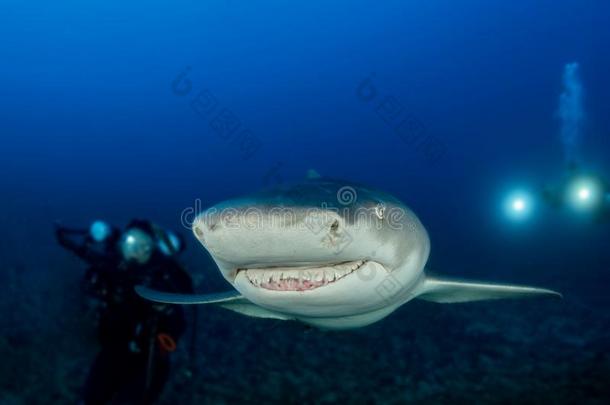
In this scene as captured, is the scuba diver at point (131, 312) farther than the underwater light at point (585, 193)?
No

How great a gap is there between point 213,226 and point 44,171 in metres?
147

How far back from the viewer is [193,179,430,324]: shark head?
75.2 inches

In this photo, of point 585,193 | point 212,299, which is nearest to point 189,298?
point 212,299

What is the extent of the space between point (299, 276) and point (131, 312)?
13.7ft

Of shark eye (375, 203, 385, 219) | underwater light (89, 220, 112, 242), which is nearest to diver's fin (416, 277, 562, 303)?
shark eye (375, 203, 385, 219)

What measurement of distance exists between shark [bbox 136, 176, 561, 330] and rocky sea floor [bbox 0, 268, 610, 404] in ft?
9.38

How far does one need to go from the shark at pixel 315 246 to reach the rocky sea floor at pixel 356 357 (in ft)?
9.38

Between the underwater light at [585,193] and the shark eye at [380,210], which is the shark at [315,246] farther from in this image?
the underwater light at [585,193]

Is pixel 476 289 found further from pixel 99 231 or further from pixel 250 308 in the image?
pixel 99 231

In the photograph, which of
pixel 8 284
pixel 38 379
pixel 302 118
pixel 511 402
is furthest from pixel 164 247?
pixel 302 118

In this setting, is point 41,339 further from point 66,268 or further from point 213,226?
point 213,226

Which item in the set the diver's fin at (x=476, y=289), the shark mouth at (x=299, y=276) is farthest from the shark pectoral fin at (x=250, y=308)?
the shark mouth at (x=299, y=276)

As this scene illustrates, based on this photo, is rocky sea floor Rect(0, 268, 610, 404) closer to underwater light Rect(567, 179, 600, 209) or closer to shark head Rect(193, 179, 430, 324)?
shark head Rect(193, 179, 430, 324)

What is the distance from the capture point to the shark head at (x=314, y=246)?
1910mm
